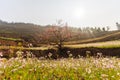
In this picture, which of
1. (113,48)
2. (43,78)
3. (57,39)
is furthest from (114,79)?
(57,39)

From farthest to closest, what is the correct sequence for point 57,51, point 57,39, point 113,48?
point 57,39 → point 57,51 → point 113,48

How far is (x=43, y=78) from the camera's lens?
6.14 meters

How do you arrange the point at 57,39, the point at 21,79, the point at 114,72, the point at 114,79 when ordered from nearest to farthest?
the point at 21,79 < the point at 114,79 < the point at 114,72 < the point at 57,39

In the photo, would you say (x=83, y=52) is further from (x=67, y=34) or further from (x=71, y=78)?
(x=71, y=78)

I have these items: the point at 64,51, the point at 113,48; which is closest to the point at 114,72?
the point at 113,48

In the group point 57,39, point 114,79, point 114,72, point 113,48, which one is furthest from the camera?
point 57,39

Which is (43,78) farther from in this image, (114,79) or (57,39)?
(57,39)

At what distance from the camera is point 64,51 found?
5134cm

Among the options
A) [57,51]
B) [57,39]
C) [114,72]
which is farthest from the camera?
[57,39]

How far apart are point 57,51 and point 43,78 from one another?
4340 centimetres

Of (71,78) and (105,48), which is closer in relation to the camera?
(71,78)

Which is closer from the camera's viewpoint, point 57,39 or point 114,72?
point 114,72

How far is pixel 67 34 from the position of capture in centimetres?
6412

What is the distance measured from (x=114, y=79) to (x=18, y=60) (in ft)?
9.51
